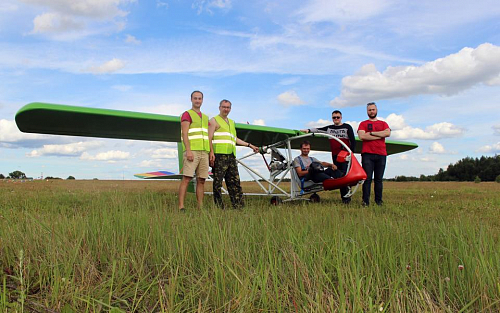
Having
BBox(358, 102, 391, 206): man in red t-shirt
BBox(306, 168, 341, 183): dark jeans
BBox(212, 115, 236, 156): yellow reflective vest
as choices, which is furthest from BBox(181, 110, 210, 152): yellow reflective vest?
BBox(358, 102, 391, 206): man in red t-shirt

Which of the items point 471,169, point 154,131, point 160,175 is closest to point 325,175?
point 154,131

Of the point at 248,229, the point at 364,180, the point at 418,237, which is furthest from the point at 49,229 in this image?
the point at 364,180

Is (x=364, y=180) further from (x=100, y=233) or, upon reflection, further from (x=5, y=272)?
(x=5, y=272)

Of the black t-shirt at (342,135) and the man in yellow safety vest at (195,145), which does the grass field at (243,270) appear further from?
the black t-shirt at (342,135)

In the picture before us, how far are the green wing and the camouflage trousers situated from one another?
2.27 metres

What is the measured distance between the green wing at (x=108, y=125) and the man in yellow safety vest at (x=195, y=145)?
2096 millimetres

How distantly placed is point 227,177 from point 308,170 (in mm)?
2045

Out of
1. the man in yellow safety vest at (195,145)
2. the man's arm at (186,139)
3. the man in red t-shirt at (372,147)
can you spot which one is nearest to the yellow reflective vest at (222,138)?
the man in yellow safety vest at (195,145)

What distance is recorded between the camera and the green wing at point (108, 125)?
7.24 meters

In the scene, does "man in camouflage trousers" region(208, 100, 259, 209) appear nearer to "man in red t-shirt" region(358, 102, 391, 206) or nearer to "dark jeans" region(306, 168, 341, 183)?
"dark jeans" region(306, 168, 341, 183)

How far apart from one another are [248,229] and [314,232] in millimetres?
593

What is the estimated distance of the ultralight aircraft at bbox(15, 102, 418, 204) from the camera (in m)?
7.05

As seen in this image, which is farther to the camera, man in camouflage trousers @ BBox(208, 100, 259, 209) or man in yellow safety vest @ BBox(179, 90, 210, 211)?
man in camouflage trousers @ BBox(208, 100, 259, 209)

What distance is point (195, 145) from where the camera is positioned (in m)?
6.24
